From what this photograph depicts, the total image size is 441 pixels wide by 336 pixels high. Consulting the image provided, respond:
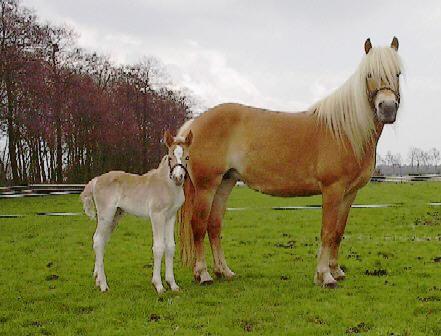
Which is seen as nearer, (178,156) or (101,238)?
(178,156)

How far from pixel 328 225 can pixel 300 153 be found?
1.08 meters

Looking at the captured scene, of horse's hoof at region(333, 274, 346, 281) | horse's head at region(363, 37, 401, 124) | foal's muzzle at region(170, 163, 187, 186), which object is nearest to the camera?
foal's muzzle at region(170, 163, 187, 186)

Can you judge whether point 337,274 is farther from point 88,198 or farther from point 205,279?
point 88,198

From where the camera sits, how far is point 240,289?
720 centimetres

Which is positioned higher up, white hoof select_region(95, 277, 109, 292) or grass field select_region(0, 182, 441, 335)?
white hoof select_region(95, 277, 109, 292)

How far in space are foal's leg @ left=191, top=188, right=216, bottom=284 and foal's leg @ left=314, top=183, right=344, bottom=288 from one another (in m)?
1.62

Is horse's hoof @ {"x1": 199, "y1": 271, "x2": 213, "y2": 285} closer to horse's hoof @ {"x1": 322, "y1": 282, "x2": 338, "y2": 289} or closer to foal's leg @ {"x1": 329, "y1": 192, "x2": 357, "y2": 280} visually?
horse's hoof @ {"x1": 322, "y1": 282, "x2": 338, "y2": 289}

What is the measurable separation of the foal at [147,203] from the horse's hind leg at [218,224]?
0.99 m

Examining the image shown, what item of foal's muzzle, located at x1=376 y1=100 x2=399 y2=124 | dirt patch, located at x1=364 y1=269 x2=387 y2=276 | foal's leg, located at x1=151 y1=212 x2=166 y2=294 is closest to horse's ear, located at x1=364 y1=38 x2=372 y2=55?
foal's muzzle, located at x1=376 y1=100 x2=399 y2=124

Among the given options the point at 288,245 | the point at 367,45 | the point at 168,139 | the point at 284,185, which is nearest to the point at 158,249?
the point at 168,139

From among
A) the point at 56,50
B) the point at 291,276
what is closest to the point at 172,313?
the point at 291,276

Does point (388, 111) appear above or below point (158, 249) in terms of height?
above

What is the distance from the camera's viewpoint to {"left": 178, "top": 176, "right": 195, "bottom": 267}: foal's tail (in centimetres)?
771

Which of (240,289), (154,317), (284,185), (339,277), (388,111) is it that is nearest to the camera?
(154,317)
